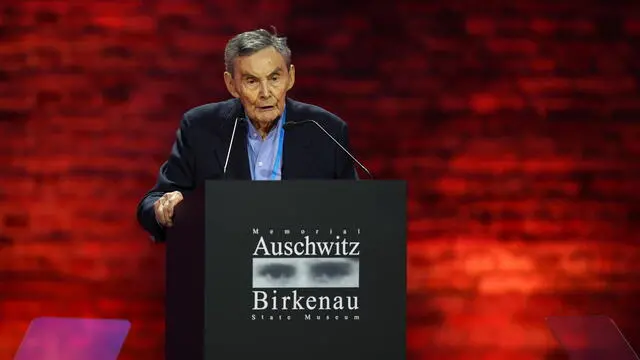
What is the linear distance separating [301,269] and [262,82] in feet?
2.50

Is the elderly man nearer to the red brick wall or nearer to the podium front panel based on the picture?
the podium front panel

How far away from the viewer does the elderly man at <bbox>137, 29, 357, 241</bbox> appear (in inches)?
91.7

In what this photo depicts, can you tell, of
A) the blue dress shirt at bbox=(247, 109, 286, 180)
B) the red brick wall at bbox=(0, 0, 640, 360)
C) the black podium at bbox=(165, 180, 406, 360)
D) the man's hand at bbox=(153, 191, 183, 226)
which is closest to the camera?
the black podium at bbox=(165, 180, 406, 360)

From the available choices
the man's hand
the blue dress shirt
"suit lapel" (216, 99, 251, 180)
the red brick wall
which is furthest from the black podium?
the red brick wall

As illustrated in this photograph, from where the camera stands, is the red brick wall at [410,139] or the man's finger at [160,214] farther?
the red brick wall at [410,139]

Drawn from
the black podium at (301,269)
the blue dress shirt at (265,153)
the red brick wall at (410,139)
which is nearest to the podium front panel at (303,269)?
Result: the black podium at (301,269)

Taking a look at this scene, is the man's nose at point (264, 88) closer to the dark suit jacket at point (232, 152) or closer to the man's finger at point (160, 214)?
the dark suit jacket at point (232, 152)

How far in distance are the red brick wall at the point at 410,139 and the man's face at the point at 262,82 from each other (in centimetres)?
133

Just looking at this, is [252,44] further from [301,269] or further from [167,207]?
[301,269]

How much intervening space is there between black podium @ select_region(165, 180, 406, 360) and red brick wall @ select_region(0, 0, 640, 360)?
79.8 inches

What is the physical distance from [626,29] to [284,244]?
259 centimetres

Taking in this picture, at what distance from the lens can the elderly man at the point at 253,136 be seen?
2.33 m

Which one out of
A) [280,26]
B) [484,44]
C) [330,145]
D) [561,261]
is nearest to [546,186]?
[561,261]

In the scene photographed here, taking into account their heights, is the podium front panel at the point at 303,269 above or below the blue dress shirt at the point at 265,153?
below
